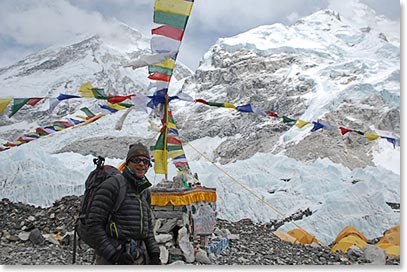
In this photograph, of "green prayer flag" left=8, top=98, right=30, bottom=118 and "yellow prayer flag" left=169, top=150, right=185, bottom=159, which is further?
"yellow prayer flag" left=169, top=150, right=185, bottom=159

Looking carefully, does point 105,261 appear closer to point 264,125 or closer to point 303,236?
point 303,236

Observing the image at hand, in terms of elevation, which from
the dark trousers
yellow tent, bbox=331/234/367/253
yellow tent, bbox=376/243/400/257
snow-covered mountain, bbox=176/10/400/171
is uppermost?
snow-covered mountain, bbox=176/10/400/171

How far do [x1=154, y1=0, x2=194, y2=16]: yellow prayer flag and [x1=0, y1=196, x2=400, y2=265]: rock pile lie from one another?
212 cm

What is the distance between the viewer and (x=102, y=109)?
177 inches

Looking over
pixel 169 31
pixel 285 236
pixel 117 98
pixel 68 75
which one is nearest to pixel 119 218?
pixel 169 31

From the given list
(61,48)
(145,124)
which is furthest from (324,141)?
(61,48)

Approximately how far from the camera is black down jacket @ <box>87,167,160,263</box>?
4.91 feet

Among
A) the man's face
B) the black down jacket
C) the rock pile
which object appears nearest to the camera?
the black down jacket

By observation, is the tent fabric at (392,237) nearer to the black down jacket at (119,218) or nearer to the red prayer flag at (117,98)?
the red prayer flag at (117,98)

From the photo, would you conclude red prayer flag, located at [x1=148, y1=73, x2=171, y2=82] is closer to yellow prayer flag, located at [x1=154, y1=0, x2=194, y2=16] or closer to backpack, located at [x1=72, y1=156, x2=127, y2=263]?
yellow prayer flag, located at [x1=154, y1=0, x2=194, y2=16]

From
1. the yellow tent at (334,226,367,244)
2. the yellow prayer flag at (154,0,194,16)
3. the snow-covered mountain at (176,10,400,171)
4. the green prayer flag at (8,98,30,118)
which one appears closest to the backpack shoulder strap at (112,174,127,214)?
the yellow prayer flag at (154,0,194,16)

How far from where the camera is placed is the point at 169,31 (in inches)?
136

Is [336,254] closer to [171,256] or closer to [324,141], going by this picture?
[171,256]

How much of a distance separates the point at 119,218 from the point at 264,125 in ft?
76.5
